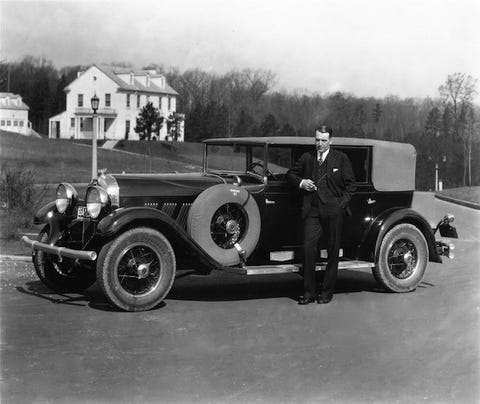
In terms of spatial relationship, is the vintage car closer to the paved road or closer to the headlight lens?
the headlight lens

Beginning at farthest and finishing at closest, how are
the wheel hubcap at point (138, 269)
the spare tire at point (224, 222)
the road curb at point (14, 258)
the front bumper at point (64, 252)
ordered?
the road curb at point (14, 258) < the spare tire at point (224, 222) < the wheel hubcap at point (138, 269) < the front bumper at point (64, 252)

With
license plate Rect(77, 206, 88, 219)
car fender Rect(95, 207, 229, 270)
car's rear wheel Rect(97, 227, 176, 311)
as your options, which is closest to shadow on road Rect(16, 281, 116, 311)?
car's rear wheel Rect(97, 227, 176, 311)

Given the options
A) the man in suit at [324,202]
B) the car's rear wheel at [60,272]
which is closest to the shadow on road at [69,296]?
the car's rear wheel at [60,272]

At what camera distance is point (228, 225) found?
8.02 metres

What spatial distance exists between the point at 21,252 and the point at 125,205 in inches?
171

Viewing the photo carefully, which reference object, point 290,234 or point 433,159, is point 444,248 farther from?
point 433,159

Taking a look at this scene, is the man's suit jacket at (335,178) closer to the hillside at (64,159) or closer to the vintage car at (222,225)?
the vintage car at (222,225)

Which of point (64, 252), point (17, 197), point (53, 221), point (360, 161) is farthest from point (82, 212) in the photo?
point (17, 197)

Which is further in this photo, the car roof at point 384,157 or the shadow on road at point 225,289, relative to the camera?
the car roof at point 384,157

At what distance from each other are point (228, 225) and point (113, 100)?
76.3 m

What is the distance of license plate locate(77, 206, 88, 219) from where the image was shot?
8015 millimetres

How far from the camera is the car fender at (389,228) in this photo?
29.0 feet

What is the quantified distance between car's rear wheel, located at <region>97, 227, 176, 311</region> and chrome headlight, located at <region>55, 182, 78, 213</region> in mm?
1234

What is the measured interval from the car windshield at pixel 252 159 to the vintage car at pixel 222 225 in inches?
0.5
